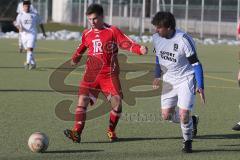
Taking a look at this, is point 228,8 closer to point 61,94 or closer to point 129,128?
point 61,94

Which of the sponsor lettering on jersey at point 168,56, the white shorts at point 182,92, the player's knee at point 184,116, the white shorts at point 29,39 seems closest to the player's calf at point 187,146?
the player's knee at point 184,116

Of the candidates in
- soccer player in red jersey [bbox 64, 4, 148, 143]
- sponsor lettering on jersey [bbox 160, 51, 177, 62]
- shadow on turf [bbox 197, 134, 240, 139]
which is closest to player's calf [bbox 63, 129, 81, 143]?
soccer player in red jersey [bbox 64, 4, 148, 143]

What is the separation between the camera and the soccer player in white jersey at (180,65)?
29.8 feet

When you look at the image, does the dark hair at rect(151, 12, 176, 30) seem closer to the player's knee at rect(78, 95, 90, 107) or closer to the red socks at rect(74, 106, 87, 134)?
the player's knee at rect(78, 95, 90, 107)

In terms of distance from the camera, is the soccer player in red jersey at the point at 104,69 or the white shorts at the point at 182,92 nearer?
the white shorts at the point at 182,92

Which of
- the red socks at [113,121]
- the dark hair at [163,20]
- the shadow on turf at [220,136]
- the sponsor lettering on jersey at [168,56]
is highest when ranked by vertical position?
the dark hair at [163,20]

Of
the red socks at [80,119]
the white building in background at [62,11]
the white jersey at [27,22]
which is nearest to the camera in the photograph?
the red socks at [80,119]

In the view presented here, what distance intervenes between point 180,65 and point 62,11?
52053 millimetres

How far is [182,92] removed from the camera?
9352 mm

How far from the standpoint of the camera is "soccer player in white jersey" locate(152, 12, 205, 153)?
358 inches

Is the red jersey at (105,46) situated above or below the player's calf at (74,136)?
above

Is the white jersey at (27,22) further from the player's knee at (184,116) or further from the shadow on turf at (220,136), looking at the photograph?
the player's knee at (184,116)

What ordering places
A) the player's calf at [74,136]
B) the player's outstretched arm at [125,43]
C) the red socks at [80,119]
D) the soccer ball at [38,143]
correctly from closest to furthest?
the soccer ball at [38,143] → the player's calf at [74,136] → the red socks at [80,119] → the player's outstretched arm at [125,43]

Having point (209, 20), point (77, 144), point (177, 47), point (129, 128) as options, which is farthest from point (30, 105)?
point (209, 20)
